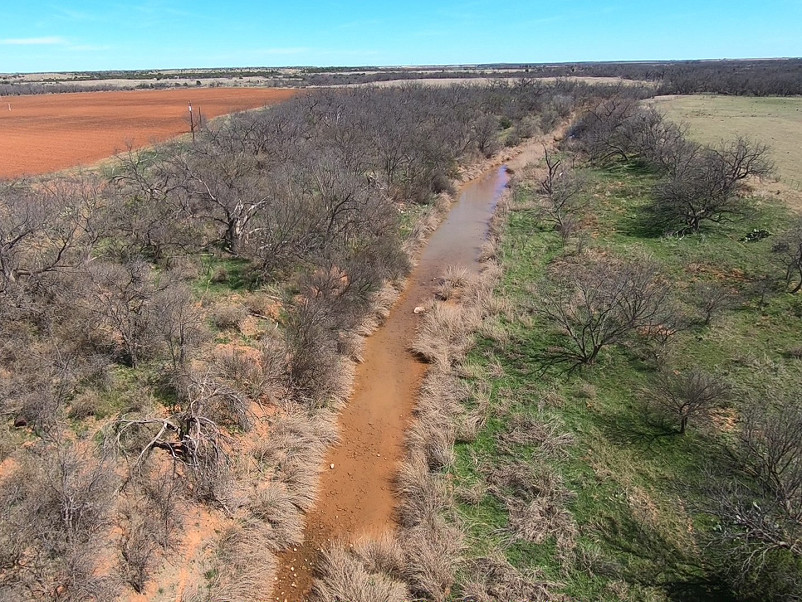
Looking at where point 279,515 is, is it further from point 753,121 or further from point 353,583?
point 753,121

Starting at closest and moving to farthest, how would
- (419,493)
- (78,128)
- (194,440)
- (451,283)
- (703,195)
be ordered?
1. (194,440)
2. (419,493)
3. (451,283)
4. (703,195)
5. (78,128)

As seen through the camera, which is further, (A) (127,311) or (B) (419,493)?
(A) (127,311)

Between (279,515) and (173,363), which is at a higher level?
(173,363)

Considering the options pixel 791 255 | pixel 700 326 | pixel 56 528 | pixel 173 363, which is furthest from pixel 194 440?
pixel 791 255

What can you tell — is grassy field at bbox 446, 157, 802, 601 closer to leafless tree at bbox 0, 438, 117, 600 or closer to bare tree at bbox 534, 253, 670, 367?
bare tree at bbox 534, 253, 670, 367

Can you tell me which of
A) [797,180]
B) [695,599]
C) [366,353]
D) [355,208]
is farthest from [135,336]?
[797,180]

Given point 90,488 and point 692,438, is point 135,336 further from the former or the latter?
point 692,438
